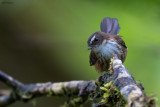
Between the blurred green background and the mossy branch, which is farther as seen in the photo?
the blurred green background

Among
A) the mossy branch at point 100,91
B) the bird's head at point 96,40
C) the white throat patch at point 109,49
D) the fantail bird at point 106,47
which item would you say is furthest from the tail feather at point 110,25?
the mossy branch at point 100,91

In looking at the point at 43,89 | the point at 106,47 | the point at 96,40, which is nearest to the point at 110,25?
the point at 96,40

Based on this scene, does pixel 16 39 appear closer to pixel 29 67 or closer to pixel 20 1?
pixel 29 67

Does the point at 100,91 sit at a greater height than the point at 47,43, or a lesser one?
lesser

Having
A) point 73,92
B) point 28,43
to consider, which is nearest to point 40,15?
point 28,43

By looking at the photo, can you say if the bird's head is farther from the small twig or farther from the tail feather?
the small twig

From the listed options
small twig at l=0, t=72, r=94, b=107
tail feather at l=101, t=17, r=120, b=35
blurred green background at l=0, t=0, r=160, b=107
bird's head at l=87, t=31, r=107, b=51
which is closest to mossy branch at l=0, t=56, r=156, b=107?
small twig at l=0, t=72, r=94, b=107

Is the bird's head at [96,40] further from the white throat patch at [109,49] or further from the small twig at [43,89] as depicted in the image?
the small twig at [43,89]

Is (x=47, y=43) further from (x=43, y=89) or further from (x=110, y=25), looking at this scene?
(x=43, y=89)
